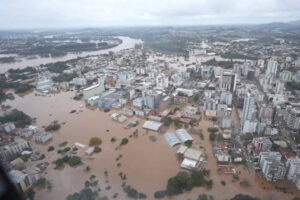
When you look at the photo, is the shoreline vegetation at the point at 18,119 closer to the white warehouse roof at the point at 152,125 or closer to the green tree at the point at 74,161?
the green tree at the point at 74,161

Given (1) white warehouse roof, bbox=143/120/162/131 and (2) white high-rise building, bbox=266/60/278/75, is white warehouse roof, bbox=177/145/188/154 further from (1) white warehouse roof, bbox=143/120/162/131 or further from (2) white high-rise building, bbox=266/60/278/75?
(2) white high-rise building, bbox=266/60/278/75

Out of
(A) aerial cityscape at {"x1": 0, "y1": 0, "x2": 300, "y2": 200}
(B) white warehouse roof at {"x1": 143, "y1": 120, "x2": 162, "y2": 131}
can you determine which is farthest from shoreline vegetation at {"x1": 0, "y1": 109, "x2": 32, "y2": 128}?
(B) white warehouse roof at {"x1": 143, "y1": 120, "x2": 162, "y2": 131}

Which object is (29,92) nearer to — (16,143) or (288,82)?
(16,143)

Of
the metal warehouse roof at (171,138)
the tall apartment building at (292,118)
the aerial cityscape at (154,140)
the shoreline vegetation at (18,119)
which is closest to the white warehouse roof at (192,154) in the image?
the aerial cityscape at (154,140)

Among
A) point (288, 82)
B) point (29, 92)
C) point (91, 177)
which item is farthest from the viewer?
point (29, 92)

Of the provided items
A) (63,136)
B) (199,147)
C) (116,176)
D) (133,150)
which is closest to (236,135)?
(199,147)
